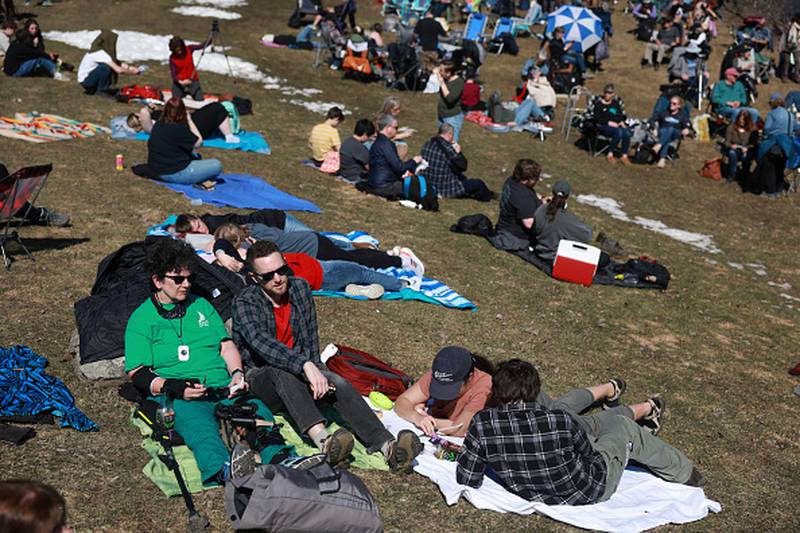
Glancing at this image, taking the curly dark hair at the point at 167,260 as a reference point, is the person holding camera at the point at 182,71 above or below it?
below

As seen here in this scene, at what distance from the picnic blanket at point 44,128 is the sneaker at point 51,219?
13.3 ft

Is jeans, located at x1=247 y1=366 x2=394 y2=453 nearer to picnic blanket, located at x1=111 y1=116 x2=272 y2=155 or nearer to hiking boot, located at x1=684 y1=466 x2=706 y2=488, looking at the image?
hiking boot, located at x1=684 y1=466 x2=706 y2=488

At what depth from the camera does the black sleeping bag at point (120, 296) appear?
7.10m

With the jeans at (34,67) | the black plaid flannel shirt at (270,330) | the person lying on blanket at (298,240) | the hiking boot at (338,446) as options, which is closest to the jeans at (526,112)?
the jeans at (34,67)

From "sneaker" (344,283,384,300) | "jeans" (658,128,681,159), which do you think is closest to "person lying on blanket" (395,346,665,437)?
"sneaker" (344,283,384,300)

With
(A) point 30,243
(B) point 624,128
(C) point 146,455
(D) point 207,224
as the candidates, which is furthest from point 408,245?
(B) point 624,128

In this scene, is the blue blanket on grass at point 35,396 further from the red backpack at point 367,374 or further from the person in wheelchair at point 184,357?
the red backpack at point 367,374

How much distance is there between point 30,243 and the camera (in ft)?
32.8

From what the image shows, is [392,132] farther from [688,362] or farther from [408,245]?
[688,362]

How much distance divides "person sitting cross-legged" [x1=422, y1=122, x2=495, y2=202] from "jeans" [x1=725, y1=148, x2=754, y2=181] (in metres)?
6.81

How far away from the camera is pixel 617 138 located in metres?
19.0

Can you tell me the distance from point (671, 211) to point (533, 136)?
15.3 feet

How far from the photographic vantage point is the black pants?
1008cm

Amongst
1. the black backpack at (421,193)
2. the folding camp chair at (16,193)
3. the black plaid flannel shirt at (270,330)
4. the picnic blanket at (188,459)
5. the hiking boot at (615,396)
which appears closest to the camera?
the picnic blanket at (188,459)
